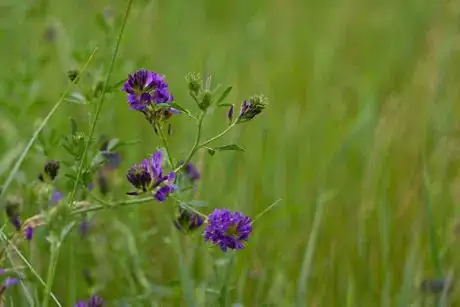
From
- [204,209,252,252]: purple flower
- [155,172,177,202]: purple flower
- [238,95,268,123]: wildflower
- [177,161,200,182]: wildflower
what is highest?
[177,161,200,182]: wildflower

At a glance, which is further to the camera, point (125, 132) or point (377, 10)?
point (377, 10)

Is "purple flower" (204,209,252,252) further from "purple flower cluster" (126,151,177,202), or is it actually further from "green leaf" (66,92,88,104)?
"green leaf" (66,92,88,104)

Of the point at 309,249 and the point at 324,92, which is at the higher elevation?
the point at 324,92

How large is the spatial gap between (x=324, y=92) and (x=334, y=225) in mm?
948

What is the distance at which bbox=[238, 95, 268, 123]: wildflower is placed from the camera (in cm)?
96

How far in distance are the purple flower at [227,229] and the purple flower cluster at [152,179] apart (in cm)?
7

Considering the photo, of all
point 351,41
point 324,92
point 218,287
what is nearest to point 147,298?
point 218,287

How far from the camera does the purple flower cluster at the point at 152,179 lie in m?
0.93

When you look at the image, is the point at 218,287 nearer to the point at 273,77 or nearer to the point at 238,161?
the point at 238,161

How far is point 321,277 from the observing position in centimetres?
138

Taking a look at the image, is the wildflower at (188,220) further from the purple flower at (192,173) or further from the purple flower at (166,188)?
the purple flower at (192,173)

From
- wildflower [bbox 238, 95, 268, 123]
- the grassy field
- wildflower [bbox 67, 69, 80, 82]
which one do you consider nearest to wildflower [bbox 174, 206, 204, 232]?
the grassy field

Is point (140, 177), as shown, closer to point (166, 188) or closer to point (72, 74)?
point (166, 188)

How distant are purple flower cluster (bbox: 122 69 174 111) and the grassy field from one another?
85 millimetres
